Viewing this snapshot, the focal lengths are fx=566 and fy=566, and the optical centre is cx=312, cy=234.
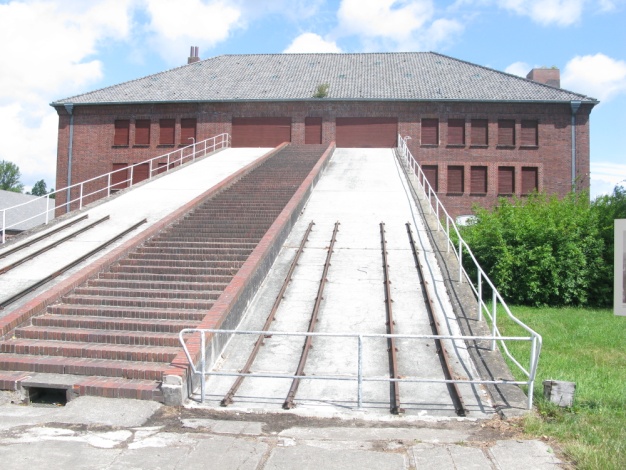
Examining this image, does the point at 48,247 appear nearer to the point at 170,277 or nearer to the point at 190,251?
the point at 190,251

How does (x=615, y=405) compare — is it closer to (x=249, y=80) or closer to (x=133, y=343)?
(x=133, y=343)

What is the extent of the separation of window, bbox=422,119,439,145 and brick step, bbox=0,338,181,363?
84.8 ft

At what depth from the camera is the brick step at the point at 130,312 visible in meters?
9.73

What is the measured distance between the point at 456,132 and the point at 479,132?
4.10ft

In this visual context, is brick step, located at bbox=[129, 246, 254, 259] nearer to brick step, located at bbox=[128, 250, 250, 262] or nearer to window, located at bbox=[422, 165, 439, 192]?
brick step, located at bbox=[128, 250, 250, 262]

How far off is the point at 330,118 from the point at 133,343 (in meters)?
25.6

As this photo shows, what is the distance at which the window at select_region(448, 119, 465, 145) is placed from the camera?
31719 mm

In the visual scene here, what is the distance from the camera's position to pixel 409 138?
3173cm

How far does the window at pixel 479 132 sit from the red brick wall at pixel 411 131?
277 millimetres

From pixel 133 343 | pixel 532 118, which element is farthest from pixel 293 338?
pixel 532 118

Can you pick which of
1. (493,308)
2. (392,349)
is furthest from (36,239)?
(493,308)

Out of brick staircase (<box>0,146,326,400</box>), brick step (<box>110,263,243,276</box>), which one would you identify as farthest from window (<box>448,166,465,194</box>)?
brick step (<box>110,263,243,276</box>)

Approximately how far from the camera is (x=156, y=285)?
437 inches

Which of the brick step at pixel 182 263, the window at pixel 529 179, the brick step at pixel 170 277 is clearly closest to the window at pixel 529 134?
the window at pixel 529 179
